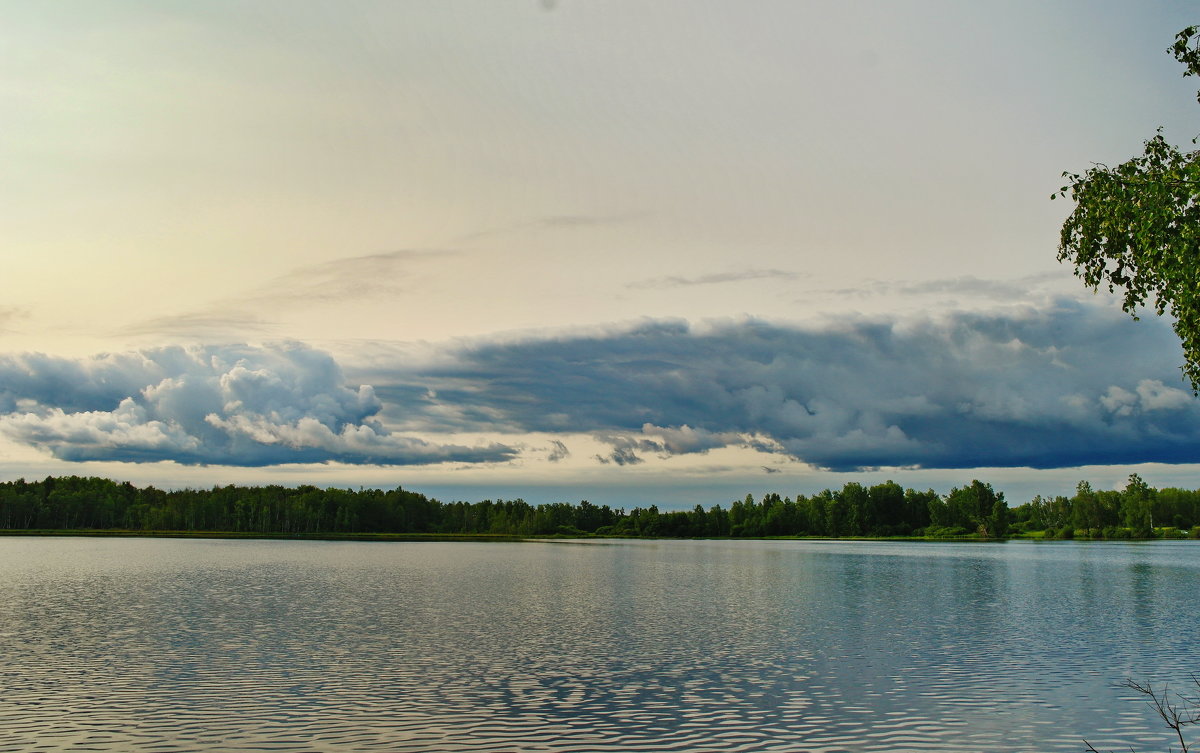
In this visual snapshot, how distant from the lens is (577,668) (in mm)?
29750

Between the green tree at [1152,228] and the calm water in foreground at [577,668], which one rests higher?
the green tree at [1152,228]

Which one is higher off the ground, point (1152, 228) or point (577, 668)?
point (1152, 228)

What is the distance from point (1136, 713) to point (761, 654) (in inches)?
498

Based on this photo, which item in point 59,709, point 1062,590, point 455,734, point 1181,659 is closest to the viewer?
point 455,734

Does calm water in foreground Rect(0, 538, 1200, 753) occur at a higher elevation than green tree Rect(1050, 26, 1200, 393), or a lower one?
lower

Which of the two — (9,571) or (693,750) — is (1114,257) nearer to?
(693,750)

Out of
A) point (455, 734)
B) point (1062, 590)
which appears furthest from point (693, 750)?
point (1062, 590)

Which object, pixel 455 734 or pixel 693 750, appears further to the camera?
pixel 455 734

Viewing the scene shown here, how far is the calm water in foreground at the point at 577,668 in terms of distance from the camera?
2088cm

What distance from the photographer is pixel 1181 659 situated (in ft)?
107

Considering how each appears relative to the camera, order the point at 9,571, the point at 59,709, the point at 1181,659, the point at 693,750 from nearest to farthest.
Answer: the point at 693,750
the point at 59,709
the point at 1181,659
the point at 9,571

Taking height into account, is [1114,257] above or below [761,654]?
above

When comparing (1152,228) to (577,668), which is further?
(577,668)

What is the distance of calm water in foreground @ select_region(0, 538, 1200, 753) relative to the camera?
20875 mm
